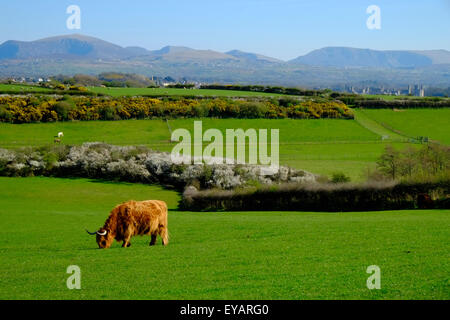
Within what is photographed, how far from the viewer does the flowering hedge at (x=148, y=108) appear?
2872 inches

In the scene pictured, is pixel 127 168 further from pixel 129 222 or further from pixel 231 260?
pixel 231 260

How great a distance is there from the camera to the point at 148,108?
8038cm

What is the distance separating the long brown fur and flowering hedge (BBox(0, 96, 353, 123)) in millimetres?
62749

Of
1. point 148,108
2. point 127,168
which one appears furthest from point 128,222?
point 148,108

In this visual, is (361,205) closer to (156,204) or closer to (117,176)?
(156,204)

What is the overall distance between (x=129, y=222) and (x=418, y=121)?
79.7m

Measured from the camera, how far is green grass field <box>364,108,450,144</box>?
76.4 meters

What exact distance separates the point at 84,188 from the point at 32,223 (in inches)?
802

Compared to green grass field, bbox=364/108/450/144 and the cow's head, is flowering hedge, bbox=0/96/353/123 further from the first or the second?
the cow's head

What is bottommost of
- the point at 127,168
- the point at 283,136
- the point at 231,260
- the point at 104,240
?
the point at 127,168
